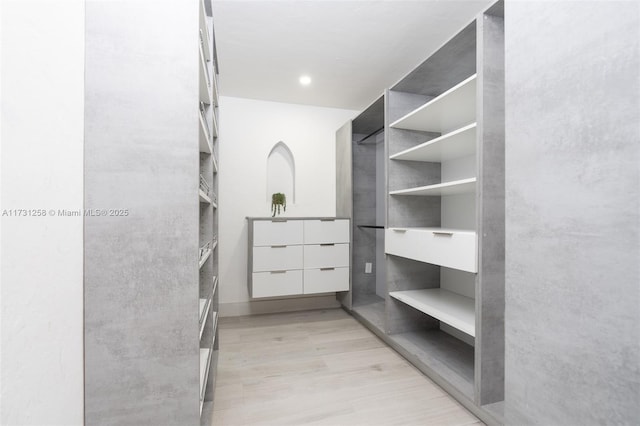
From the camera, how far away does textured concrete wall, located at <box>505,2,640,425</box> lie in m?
0.79

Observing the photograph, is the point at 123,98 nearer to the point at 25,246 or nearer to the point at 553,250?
the point at 25,246

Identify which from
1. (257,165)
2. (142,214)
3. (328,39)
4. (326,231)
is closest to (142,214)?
(142,214)

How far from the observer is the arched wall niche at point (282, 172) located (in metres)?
3.42

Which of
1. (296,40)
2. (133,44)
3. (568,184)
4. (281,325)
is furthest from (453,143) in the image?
(281,325)

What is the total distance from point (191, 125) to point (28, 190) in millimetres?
518

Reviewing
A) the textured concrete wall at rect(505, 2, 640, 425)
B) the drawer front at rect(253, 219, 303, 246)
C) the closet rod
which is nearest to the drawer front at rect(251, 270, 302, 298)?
the drawer front at rect(253, 219, 303, 246)

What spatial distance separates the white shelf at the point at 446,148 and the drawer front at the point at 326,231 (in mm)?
946

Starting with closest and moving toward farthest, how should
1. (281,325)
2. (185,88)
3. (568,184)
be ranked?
1. (568,184)
2. (185,88)
3. (281,325)

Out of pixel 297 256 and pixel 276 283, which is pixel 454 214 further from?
pixel 276 283

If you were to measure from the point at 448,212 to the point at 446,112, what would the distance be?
0.87 m

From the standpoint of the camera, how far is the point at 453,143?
194 cm

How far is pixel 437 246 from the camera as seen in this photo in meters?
1.88

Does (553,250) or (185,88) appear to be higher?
(185,88)

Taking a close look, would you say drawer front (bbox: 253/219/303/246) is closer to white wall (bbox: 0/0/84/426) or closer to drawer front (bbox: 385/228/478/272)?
drawer front (bbox: 385/228/478/272)
